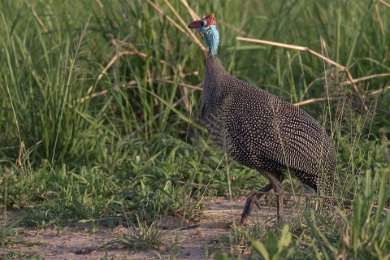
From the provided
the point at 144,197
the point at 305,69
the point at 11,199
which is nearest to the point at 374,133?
the point at 305,69

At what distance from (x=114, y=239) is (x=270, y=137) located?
0.97 m

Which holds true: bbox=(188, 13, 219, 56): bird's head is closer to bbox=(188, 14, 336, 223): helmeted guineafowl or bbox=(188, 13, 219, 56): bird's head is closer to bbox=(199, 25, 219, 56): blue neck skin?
bbox=(199, 25, 219, 56): blue neck skin

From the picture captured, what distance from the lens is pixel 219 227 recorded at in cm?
475

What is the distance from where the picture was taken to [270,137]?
473 centimetres

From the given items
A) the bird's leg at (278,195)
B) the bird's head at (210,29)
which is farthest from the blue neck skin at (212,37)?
the bird's leg at (278,195)

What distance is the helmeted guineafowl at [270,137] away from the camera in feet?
15.5

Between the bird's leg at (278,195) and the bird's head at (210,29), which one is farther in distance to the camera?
the bird's head at (210,29)

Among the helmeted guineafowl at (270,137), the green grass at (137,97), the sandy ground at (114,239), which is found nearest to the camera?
the sandy ground at (114,239)

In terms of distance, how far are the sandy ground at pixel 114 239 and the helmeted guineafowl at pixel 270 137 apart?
8.7 inches

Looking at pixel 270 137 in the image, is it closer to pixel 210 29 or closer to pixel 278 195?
pixel 278 195

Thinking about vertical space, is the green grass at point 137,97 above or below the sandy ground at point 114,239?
above

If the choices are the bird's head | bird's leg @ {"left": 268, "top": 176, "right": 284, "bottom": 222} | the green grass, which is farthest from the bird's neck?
bird's leg @ {"left": 268, "top": 176, "right": 284, "bottom": 222}

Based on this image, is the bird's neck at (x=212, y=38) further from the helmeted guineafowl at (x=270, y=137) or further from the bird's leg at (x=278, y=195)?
the bird's leg at (x=278, y=195)

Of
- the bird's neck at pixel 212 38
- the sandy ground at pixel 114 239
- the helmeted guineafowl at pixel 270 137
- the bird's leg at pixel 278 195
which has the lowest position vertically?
the sandy ground at pixel 114 239
